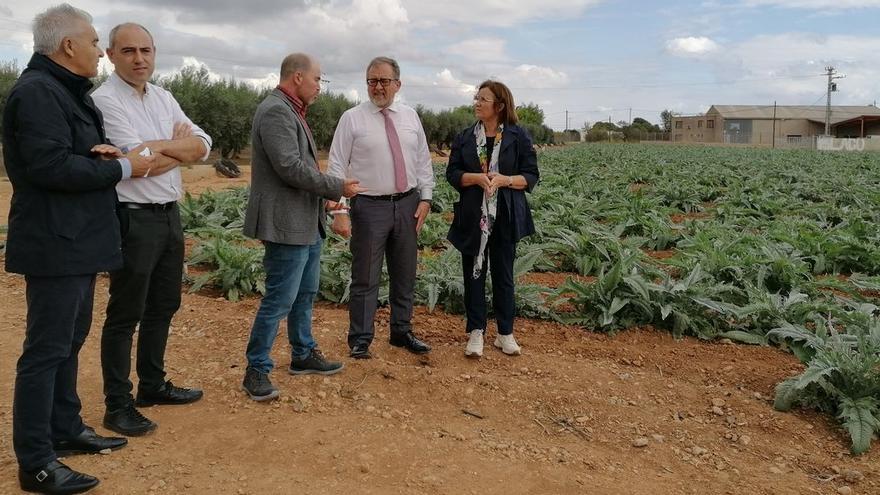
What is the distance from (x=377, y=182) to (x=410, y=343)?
→ 1087 millimetres

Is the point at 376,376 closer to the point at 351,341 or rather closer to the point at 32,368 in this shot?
the point at 351,341

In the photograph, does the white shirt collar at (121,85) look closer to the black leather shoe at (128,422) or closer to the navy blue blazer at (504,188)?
the black leather shoe at (128,422)

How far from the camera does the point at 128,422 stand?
3201 mm

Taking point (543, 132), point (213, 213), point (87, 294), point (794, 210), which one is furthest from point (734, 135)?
point (87, 294)

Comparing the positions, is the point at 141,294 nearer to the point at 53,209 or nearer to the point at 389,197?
the point at 53,209

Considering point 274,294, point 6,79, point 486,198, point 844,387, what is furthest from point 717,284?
point 6,79

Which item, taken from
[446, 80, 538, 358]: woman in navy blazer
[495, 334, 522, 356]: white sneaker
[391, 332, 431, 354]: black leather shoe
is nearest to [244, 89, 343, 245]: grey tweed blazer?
[446, 80, 538, 358]: woman in navy blazer

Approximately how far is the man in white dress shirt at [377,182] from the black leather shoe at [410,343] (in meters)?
0.25

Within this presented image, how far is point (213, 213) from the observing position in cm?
935

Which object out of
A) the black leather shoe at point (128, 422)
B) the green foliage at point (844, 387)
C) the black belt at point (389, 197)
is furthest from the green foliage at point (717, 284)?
the black leather shoe at point (128, 422)

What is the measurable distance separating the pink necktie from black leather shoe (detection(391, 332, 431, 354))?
981 millimetres

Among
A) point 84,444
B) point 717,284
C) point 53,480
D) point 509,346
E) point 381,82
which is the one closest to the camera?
point 53,480

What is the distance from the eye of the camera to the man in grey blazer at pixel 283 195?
3.50 metres

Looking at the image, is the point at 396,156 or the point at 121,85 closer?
the point at 121,85
